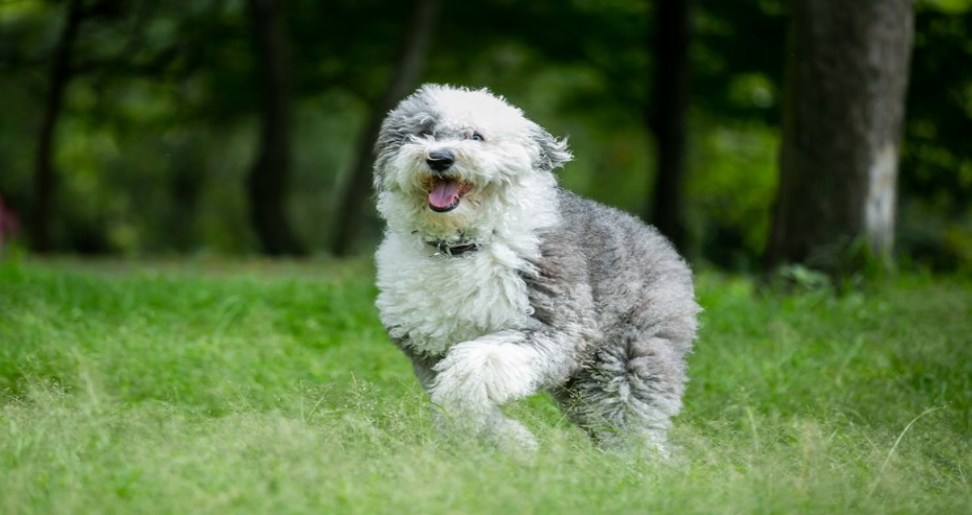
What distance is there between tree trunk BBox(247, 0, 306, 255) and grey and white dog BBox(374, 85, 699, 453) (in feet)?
39.3

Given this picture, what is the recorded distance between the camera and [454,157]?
509 centimetres

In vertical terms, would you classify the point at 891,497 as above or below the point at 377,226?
above

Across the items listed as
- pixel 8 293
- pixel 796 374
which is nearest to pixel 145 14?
pixel 8 293

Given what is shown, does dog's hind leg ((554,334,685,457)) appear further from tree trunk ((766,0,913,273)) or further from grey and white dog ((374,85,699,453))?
tree trunk ((766,0,913,273))

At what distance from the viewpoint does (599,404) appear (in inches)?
216

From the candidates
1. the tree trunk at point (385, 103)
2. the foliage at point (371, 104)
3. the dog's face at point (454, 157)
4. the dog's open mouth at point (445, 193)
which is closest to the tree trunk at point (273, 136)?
the tree trunk at point (385, 103)

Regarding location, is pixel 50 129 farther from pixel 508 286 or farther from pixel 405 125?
pixel 508 286

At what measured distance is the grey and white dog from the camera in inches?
197

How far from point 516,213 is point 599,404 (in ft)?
2.82

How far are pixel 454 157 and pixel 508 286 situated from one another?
1.72 feet

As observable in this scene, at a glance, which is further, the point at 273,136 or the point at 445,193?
the point at 273,136

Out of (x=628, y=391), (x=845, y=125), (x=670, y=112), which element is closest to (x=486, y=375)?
(x=628, y=391)

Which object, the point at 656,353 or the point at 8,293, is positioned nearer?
the point at 656,353

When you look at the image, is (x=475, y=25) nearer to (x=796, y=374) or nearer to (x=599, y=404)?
(x=796, y=374)
